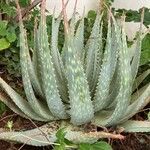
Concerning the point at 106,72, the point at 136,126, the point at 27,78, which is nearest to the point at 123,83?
the point at 106,72

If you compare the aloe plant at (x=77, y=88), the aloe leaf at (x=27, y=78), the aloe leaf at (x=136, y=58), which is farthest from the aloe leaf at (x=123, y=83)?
the aloe leaf at (x=27, y=78)

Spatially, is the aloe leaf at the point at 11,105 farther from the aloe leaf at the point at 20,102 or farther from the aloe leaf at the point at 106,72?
the aloe leaf at the point at 106,72

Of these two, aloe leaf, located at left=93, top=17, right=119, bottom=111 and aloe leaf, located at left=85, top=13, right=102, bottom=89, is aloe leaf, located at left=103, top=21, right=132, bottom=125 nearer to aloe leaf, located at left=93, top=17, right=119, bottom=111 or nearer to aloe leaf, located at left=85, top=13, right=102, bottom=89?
aloe leaf, located at left=93, top=17, right=119, bottom=111

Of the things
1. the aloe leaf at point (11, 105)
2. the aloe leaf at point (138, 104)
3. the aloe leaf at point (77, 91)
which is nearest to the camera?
the aloe leaf at point (77, 91)

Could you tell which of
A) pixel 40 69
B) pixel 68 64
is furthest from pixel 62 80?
pixel 68 64

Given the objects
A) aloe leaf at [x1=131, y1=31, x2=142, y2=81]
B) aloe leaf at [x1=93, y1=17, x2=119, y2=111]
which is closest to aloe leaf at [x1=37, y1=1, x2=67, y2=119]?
aloe leaf at [x1=93, y1=17, x2=119, y2=111]
